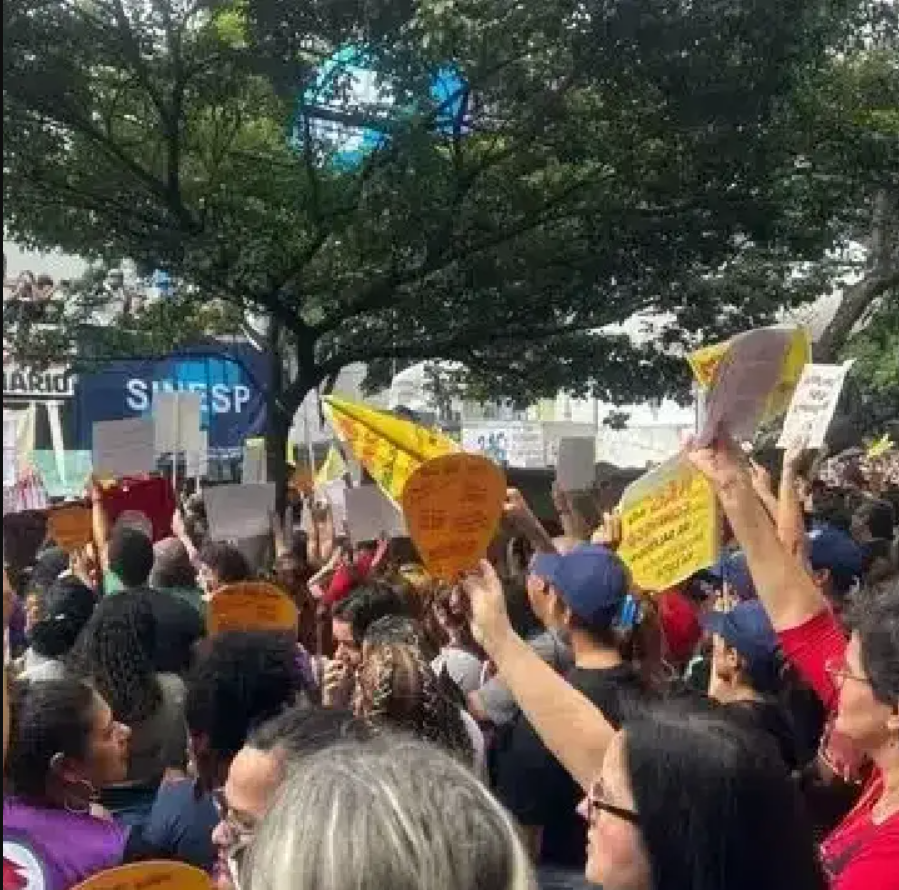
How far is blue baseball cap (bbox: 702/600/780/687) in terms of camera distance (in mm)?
4203

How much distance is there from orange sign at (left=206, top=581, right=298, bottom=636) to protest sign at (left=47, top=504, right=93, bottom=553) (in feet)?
9.41

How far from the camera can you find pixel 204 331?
1666cm

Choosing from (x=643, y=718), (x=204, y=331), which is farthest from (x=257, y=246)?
(x=643, y=718)

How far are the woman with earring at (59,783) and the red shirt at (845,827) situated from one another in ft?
4.28

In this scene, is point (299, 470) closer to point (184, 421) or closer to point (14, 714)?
point (184, 421)

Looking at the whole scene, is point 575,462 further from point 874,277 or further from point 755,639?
point 874,277

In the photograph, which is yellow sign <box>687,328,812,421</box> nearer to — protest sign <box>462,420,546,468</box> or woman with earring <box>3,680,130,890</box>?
woman with earring <box>3,680,130,890</box>

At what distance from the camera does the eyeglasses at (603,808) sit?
7.53 ft

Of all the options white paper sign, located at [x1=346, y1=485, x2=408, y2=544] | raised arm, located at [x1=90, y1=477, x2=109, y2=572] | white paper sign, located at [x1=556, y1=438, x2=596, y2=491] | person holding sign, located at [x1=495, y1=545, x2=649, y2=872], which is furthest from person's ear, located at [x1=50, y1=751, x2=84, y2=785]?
white paper sign, located at [x1=556, y1=438, x2=596, y2=491]

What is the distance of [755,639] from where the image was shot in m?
4.23

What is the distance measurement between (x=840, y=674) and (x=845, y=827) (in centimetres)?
25

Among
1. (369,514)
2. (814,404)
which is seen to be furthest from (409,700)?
(814,404)

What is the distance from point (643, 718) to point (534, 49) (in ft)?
33.6

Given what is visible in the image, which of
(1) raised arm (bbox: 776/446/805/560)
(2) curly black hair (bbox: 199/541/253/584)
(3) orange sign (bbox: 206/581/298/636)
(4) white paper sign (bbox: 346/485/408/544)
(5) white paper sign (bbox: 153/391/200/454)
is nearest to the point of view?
(1) raised arm (bbox: 776/446/805/560)
